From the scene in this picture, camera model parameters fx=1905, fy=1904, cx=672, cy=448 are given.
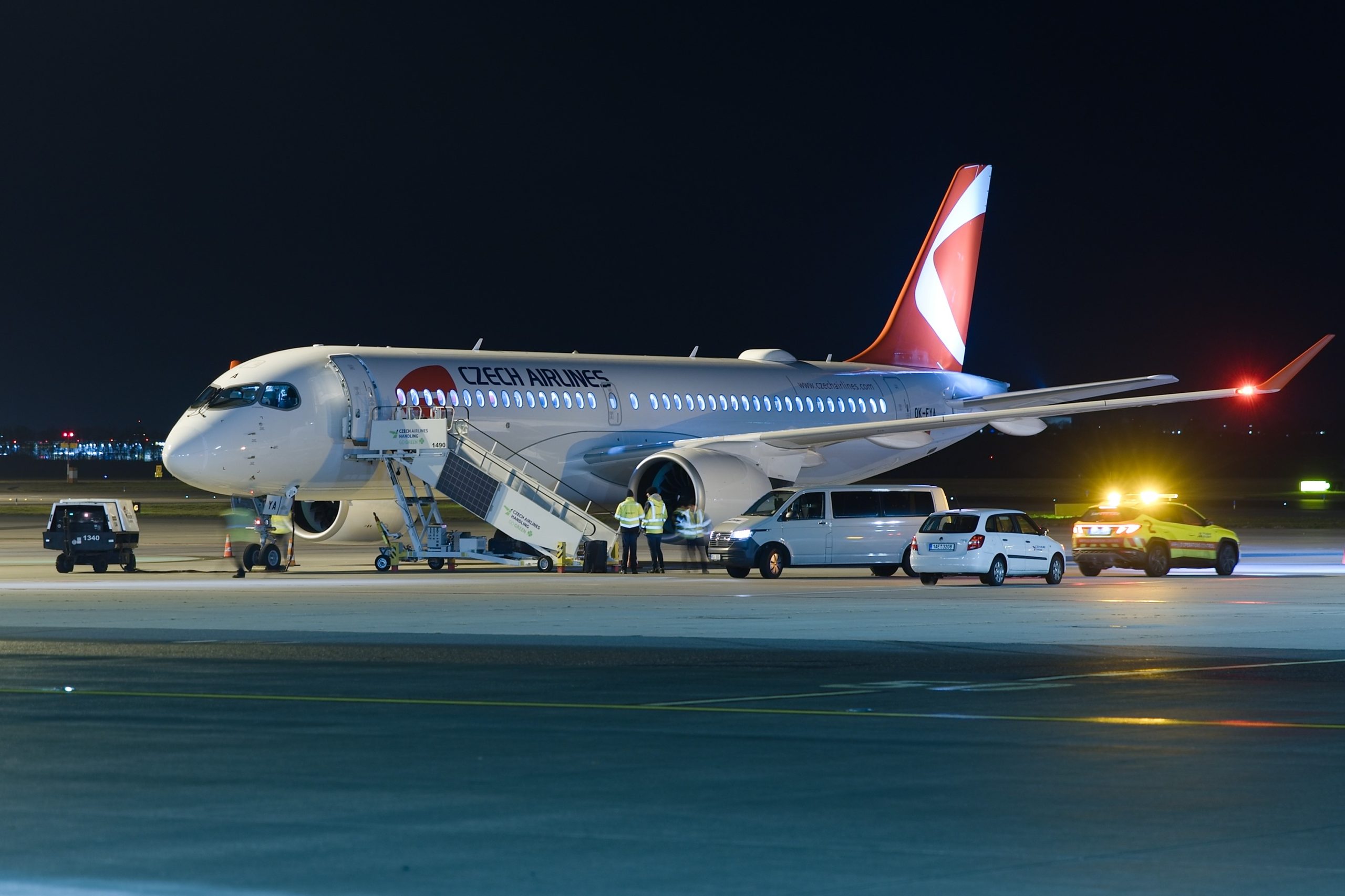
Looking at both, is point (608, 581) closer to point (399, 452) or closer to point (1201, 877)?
point (399, 452)

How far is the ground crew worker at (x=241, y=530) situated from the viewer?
116 ft

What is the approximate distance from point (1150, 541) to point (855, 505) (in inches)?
212

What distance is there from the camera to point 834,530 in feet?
115

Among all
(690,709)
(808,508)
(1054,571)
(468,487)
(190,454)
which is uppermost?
(190,454)

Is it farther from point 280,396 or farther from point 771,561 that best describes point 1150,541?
point 280,396

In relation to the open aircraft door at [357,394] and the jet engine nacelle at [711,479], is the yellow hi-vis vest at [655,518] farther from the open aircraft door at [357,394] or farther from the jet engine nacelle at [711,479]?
the open aircraft door at [357,394]

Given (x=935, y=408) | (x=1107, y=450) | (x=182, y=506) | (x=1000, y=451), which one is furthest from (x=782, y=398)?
(x=1107, y=450)

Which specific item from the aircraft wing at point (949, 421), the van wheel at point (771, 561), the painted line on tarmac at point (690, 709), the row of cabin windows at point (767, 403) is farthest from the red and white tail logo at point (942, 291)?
the painted line on tarmac at point (690, 709)

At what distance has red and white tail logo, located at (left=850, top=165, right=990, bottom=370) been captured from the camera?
53281mm

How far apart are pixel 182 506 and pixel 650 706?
7488 cm

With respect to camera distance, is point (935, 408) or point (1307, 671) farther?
point (935, 408)

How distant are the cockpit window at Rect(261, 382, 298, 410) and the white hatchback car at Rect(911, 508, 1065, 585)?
12.6 m

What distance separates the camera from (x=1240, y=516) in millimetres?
67625

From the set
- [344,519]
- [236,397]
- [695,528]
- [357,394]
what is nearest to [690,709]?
[695,528]
